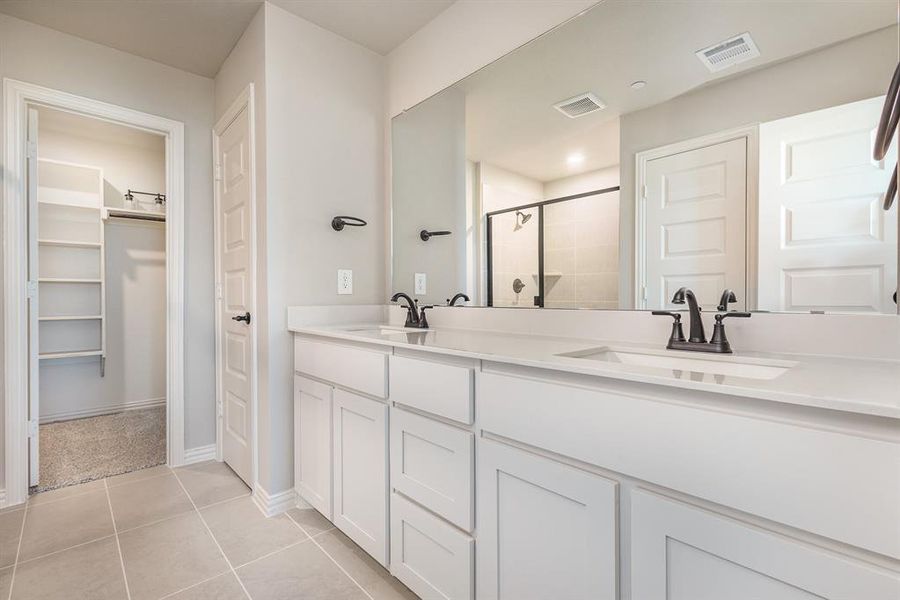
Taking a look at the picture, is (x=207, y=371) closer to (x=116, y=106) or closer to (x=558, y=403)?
(x=116, y=106)

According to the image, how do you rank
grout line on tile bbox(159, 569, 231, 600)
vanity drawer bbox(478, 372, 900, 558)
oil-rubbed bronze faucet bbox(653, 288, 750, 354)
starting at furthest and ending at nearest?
grout line on tile bbox(159, 569, 231, 600), oil-rubbed bronze faucet bbox(653, 288, 750, 354), vanity drawer bbox(478, 372, 900, 558)

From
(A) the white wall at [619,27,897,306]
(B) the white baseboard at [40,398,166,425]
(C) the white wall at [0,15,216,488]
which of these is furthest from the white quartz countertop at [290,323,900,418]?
(B) the white baseboard at [40,398,166,425]

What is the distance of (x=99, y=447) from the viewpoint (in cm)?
281

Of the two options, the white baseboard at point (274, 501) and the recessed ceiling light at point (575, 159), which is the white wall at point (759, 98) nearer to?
the recessed ceiling light at point (575, 159)

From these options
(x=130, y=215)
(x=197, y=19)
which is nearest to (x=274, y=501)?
(x=197, y=19)

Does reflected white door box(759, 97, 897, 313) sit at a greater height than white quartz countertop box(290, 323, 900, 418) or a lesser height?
greater

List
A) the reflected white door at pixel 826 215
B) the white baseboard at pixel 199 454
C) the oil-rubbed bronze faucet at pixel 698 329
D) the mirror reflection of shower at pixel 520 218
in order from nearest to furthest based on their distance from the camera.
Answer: the reflected white door at pixel 826 215, the oil-rubbed bronze faucet at pixel 698 329, the mirror reflection of shower at pixel 520 218, the white baseboard at pixel 199 454

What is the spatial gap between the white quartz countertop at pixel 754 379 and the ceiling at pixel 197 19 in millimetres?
1685

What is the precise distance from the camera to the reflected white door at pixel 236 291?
218cm

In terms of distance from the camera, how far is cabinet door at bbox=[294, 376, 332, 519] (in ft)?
5.68

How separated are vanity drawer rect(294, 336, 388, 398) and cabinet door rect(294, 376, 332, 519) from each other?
7 cm

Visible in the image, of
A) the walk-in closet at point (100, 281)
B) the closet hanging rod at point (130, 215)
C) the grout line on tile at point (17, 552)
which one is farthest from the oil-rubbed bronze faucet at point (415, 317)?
the closet hanging rod at point (130, 215)

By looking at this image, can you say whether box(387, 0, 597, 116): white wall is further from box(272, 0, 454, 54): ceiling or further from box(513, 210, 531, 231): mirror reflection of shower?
box(513, 210, 531, 231): mirror reflection of shower

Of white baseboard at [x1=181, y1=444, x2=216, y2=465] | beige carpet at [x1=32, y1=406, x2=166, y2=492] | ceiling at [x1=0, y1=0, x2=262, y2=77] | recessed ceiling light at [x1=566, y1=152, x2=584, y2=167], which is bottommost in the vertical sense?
beige carpet at [x1=32, y1=406, x2=166, y2=492]
